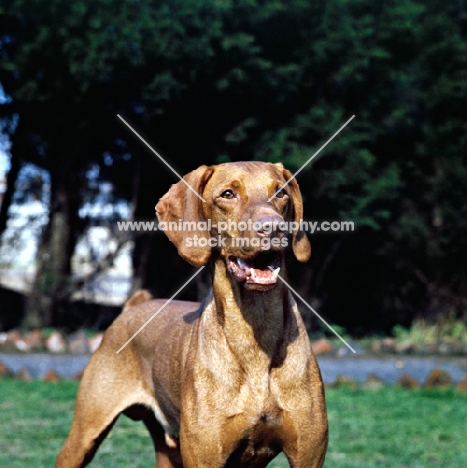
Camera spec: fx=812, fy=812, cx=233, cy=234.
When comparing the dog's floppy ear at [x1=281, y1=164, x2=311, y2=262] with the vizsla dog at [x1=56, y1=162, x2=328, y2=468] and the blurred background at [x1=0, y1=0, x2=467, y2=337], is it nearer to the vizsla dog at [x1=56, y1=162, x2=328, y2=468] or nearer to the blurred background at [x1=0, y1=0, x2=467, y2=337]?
the vizsla dog at [x1=56, y1=162, x2=328, y2=468]

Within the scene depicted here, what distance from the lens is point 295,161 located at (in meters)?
9.53

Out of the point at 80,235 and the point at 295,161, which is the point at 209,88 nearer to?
the point at 295,161

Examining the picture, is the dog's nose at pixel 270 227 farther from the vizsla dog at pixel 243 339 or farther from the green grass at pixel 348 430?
the green grass at pixel 348 430

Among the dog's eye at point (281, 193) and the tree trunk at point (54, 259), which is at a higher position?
the dog's eye at point (281, 193)

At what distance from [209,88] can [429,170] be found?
324cm

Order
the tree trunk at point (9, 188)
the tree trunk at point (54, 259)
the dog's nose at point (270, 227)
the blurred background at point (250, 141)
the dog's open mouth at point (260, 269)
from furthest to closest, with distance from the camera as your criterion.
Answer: the tree trunk at point (9, 188)
the tree trunk at point (54, 259)
the blurred background at point (250, 141)
the dog's open mouth at point (260, 269)
the dog's nose at point (270, 227)

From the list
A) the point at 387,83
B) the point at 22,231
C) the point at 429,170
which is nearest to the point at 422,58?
the point at 387,83

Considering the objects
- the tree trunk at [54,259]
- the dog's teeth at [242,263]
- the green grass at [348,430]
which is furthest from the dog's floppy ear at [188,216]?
the tree trunk at [54,259]

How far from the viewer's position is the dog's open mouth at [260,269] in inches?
132

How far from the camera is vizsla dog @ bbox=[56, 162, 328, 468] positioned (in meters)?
3.43

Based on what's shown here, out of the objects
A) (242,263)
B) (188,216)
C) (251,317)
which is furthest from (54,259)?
(242,263)

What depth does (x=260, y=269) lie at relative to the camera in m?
3.39

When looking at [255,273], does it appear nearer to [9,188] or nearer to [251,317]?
[251,317]

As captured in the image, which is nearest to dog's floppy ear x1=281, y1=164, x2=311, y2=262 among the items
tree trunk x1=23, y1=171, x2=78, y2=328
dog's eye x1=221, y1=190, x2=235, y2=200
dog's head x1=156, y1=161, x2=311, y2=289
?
dog's head x1=156, y1=161, x2=311, y2=289
